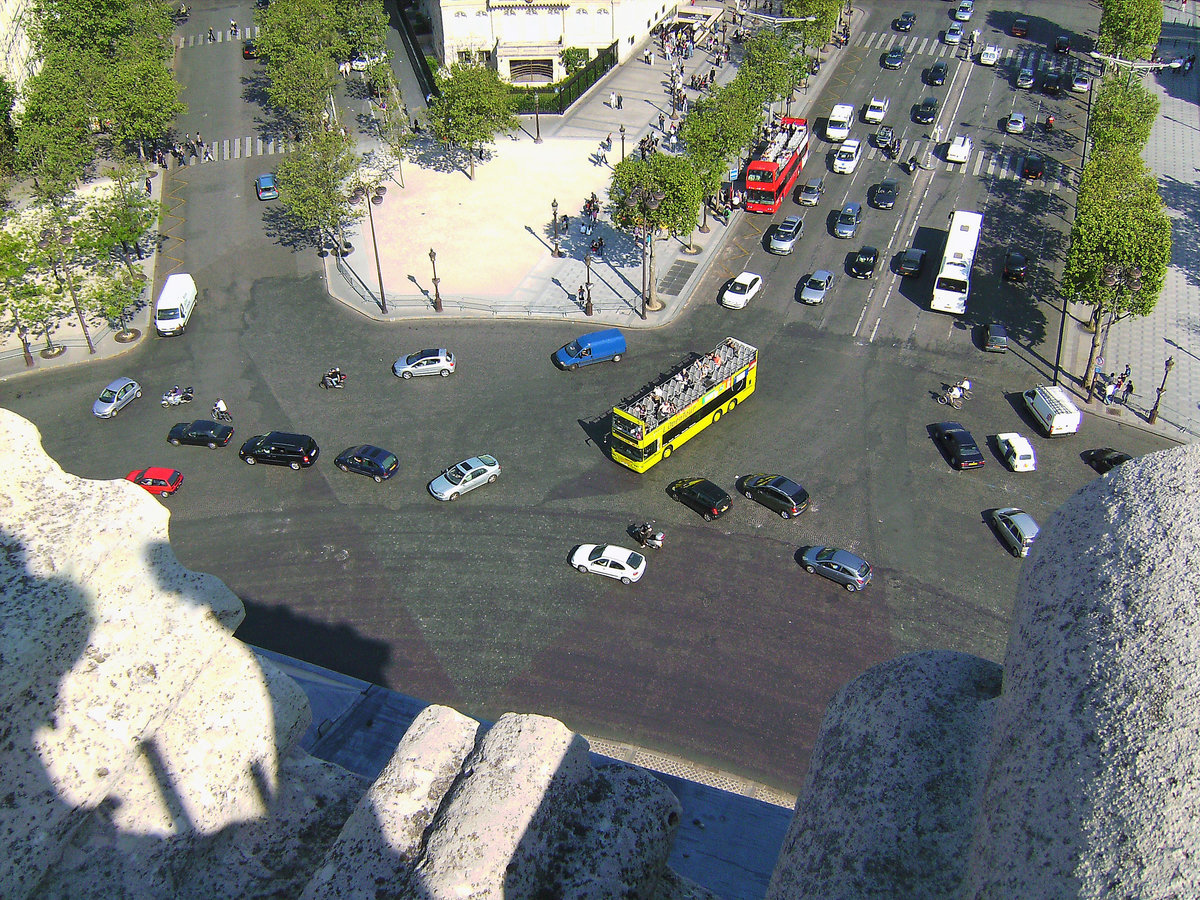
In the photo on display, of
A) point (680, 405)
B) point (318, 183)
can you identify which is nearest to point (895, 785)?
point (680, 405)

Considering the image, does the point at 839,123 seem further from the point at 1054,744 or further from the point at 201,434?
the point at 1054,744

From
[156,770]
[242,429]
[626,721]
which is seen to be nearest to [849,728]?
[156,770]

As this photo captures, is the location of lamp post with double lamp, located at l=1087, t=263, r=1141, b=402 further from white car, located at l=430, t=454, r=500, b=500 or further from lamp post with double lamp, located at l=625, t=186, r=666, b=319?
white car, located at l=430, t=454, r=500, b=500

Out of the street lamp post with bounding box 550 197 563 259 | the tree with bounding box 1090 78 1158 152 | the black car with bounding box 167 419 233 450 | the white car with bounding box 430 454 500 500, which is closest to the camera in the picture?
the white car with bounding box 430 454 500 500

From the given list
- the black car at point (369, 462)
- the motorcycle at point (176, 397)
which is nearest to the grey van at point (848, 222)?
the black car at point (369, 462)

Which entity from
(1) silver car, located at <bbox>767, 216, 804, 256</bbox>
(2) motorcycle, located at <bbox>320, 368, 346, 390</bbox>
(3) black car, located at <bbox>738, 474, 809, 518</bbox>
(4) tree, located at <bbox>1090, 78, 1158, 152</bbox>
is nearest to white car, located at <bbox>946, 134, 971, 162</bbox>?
(4) tree, located at <bbox>1090, 78, 1158, 152</bbox>
